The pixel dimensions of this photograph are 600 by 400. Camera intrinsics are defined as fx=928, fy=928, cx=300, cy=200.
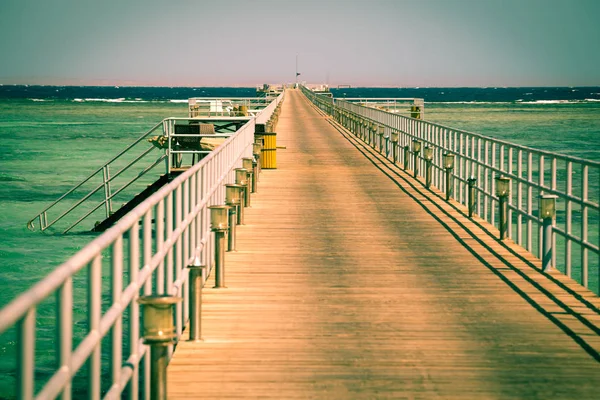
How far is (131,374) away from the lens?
5.89m

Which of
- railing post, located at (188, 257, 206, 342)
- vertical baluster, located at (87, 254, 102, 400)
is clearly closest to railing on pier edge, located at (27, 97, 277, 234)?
railing post, located at (188, 257, 206, 342)

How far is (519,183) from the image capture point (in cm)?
1327

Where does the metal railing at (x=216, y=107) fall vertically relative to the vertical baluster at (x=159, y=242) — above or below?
above

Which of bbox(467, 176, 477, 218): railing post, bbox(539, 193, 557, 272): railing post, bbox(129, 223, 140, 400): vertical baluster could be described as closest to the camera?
bbox(129, 223, 140, 400): vertical baluster

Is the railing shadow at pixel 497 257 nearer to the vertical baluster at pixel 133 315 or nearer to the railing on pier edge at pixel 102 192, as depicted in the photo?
the vertical baluster at pixel 133 315

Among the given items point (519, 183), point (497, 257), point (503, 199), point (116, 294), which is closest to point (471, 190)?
point (519, 183)

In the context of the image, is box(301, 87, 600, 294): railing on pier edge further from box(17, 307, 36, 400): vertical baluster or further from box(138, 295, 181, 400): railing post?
box(17, 307, 36, 400): vertical baluster

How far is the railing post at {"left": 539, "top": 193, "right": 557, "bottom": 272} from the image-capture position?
35.5ft

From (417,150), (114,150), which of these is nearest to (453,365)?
(417,150)

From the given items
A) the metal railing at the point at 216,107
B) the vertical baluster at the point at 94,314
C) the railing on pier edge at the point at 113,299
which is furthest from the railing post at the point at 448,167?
the metal railing at the point at 216,107

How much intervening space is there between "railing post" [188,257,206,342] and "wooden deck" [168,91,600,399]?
0.15 meters

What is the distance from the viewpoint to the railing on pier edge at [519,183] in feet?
35.1

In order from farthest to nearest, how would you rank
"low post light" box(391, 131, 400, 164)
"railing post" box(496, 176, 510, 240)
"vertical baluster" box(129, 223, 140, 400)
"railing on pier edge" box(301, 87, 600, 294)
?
"low post light" box(391, 131, 400, 164)
"railing post" box(496, 176, 510, 240)
"railing on pier edge" box(301, 87, 600, 294)
"vertical baluster" box(129, 223, 140, 400)

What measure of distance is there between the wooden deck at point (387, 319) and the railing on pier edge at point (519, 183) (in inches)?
21.6
